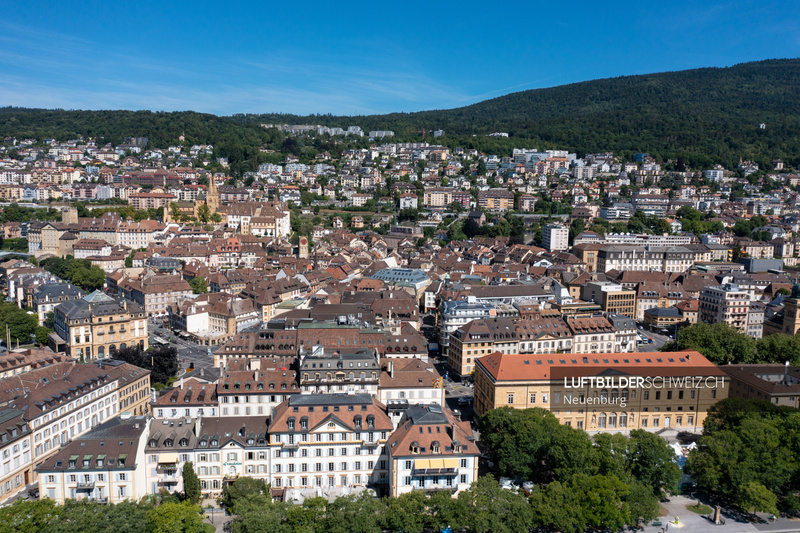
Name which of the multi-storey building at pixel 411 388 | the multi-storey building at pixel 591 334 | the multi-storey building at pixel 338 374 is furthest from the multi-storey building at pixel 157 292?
the multi-storey building at pixel 591 334

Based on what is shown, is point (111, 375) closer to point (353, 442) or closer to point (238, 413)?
point (238, 413)

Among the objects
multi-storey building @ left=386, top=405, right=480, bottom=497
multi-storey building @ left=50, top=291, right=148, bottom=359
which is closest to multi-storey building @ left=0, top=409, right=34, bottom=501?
multi-storey building @ left=386, top=405, right=480, bottom=497

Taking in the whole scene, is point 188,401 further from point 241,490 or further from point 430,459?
point 430,459

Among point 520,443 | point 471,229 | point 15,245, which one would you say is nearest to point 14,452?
point 520,443

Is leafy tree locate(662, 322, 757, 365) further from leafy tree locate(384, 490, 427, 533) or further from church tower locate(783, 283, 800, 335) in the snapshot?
leafy tree locate(384, 490, 427, 533)

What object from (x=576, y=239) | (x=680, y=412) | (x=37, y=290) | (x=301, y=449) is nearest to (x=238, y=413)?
(x=301, y=449)

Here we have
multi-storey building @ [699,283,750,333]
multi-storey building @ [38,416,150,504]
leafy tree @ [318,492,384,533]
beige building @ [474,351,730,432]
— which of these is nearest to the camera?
leafy tree @ [318,492,384,533]
